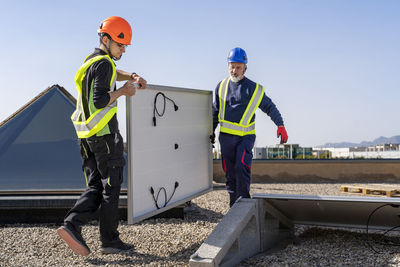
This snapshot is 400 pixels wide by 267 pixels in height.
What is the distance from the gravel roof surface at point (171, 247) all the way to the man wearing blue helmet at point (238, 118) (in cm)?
72

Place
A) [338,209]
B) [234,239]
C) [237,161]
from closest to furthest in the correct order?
[234,239]
[338,209]
[237,161]

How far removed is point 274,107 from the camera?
5.52 meters

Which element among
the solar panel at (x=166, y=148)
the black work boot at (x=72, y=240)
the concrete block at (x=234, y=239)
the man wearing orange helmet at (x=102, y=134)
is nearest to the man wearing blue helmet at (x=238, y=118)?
the solar panel at (x=166, y=148)

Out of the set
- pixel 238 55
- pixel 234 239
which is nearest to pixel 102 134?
pixel 234 239

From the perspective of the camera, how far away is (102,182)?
416 cm

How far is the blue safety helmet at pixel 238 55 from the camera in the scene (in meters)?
5.38

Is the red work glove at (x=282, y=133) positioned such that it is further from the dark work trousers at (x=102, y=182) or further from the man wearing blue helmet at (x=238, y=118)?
the dark work trousers at (x=102, y=182)

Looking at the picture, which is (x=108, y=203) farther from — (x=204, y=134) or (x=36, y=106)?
(x=36, y=106)

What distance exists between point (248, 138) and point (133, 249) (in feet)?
5.98

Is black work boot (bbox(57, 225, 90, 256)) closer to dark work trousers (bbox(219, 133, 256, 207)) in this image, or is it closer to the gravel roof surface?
the gravel roof surface

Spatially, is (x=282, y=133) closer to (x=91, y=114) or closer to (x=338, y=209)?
(x=338, y=209)

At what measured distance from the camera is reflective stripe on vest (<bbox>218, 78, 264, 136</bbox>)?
17.3 ft

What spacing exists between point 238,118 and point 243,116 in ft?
0.20

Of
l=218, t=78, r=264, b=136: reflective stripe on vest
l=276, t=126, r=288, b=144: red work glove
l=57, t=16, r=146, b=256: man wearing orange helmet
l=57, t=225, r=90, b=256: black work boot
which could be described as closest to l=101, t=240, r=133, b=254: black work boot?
l=57, t=16, r=146, b=256: man wearing orange helmet
